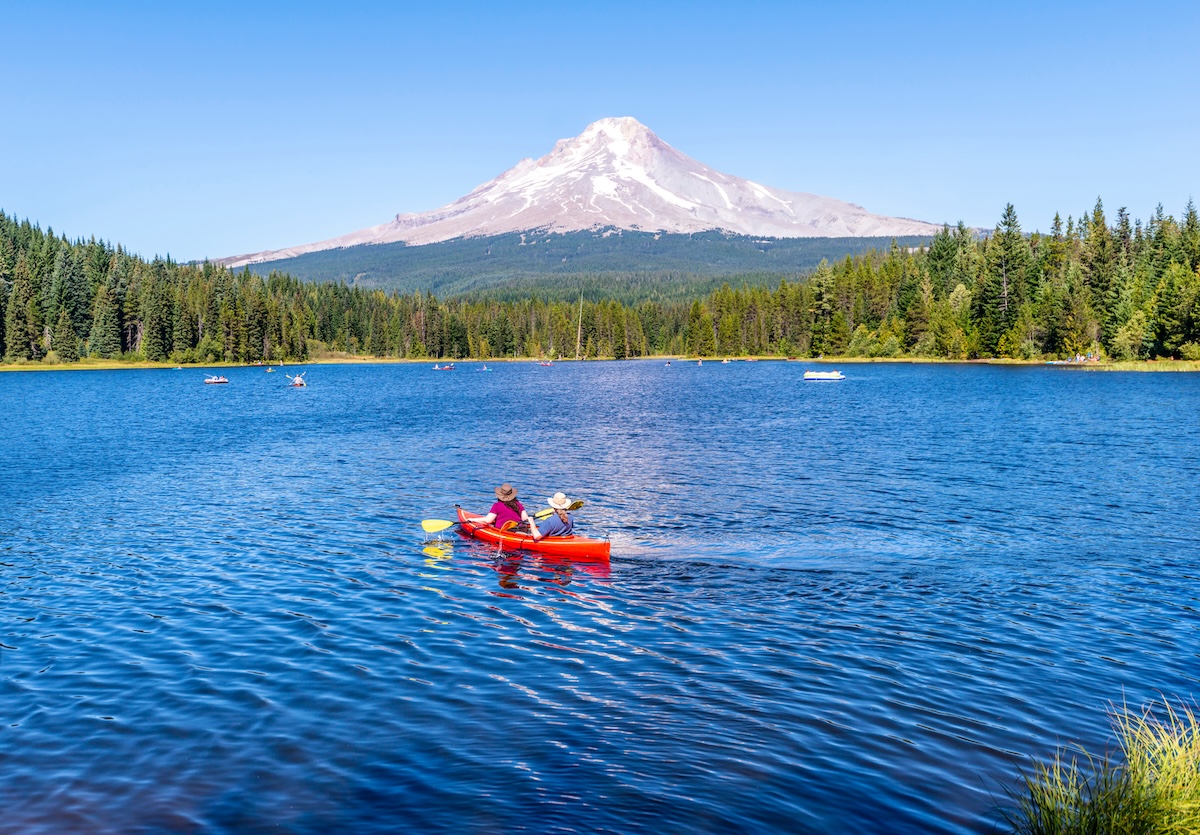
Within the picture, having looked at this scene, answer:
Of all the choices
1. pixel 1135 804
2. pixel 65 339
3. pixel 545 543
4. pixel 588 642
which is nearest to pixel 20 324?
pixel 65 339

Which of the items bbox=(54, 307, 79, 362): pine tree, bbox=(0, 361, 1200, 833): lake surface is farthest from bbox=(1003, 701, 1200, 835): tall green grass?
bbox=(54, 307, 79, 362): pine tree

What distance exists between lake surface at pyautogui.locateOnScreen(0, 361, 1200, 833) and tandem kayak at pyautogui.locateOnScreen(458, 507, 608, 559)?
1.54ft

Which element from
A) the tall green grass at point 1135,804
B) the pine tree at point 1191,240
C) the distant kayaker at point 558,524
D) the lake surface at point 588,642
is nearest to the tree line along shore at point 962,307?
the pine tree at point 1191,240

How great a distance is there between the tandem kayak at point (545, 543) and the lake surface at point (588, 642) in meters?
0.47

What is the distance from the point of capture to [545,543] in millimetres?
26516

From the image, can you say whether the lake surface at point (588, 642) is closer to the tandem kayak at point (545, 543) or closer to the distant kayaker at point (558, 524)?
the tandem kayak at point (545, 543)

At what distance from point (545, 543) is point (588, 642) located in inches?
308

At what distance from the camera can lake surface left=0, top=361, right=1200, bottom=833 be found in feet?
40.4

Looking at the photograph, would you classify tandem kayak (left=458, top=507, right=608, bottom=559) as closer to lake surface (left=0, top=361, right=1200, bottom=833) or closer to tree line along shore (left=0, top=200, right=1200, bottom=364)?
lake surface (left=0, top=361, right=1200, bottom=833)

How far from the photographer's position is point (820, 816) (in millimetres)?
11523

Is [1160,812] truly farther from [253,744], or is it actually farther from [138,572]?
[138,572]

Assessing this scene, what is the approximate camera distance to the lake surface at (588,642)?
12312mm

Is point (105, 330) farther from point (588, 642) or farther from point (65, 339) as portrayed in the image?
point (588, 642)

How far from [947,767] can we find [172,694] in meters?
12.4
